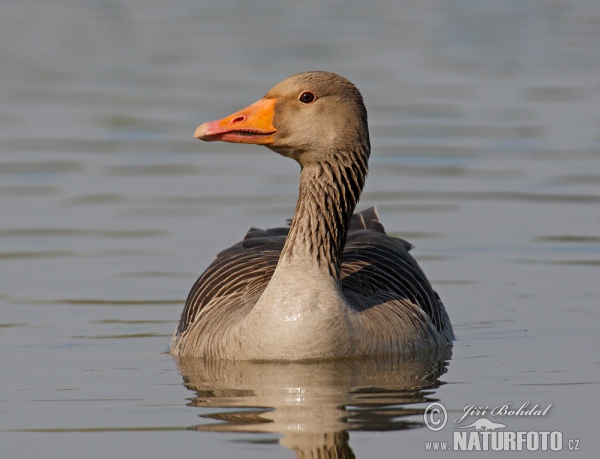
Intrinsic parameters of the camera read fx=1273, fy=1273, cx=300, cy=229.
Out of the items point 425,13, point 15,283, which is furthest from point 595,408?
point 425,13

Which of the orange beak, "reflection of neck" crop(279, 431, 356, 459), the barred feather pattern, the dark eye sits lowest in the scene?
"reflection of neck" crop(279, 431, 356, 459)

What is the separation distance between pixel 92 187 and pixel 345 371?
7.89m

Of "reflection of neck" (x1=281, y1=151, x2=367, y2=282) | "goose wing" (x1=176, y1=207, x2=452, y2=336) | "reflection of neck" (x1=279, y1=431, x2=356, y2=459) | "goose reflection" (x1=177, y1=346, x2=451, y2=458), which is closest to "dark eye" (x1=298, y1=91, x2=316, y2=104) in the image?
Answer: "reflection of neck" (x1=281, y1=151, x2=367, y2=282)

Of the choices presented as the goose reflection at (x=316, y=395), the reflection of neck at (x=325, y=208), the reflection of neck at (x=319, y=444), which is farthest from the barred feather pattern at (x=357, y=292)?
the reflection of neck at (x=319, y=444)

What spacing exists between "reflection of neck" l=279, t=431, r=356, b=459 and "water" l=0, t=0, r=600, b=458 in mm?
17

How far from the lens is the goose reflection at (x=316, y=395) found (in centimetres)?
854

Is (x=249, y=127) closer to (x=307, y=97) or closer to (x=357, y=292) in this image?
(x=307, y=97)

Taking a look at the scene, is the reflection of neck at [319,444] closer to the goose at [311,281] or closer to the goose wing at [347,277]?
the goose at [311,281]

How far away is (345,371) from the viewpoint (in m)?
10.2

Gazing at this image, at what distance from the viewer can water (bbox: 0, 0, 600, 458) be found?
9.11m

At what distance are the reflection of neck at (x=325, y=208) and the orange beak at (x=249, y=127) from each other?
1.75 feet

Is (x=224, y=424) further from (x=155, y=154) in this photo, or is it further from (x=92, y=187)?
(x=155, y=154)

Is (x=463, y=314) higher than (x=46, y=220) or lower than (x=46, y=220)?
lower

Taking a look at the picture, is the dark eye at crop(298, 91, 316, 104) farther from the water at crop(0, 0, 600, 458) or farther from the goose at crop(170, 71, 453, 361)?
the water at crop(0, 0, 600, 458)
